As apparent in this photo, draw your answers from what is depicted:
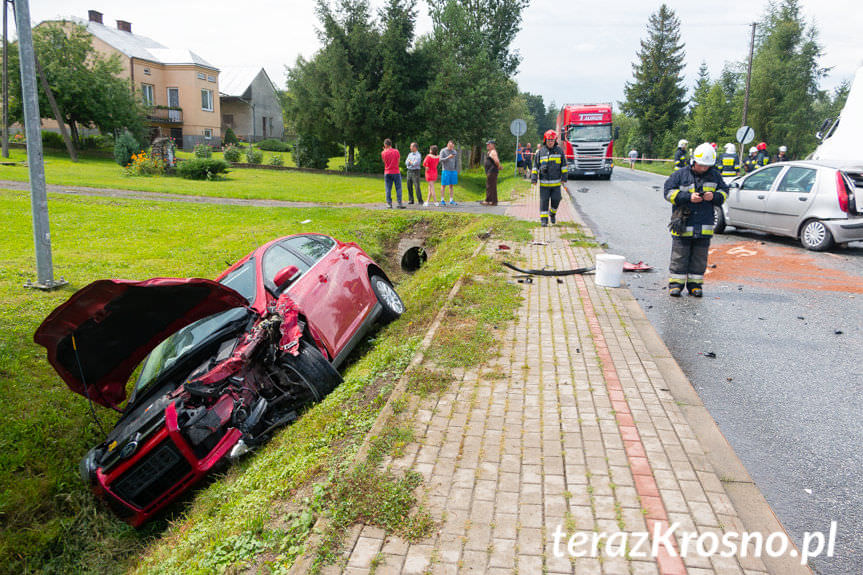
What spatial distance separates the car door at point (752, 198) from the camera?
11664 mm

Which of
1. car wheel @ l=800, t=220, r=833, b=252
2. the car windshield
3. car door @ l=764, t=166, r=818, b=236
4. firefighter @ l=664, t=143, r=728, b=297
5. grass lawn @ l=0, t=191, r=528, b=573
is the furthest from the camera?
car door @ l=764, t=166, r=818, b=236

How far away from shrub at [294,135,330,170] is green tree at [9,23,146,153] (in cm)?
1008

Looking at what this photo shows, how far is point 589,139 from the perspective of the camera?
91.3 feet

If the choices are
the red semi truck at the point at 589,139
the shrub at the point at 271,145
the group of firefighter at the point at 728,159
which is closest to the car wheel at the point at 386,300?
the group of firefighter at the point at 728,159

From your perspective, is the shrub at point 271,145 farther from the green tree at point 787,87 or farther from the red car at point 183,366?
the red car at point 183,366

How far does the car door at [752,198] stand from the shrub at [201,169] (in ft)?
65.4

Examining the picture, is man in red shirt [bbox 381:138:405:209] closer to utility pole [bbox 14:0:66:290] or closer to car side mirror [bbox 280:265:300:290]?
utility pole [bbox 14:0:66:290]

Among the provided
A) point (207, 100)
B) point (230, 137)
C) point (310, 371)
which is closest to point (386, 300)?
point (310, 371)

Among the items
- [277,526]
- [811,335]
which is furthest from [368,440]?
[811,335]

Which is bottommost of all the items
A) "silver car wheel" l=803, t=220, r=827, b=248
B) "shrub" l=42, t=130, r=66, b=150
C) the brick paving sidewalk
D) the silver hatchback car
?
the brick paving sidewalk

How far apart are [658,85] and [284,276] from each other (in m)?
66.2

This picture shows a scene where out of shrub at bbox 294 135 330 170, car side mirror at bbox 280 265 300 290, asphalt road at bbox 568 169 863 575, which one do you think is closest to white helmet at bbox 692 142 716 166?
asphalt road at bbox 568 169 863 575

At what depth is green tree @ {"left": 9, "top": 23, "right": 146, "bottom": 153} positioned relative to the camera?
105 ft

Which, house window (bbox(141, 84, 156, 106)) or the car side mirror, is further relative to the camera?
house window (bbox(141, 84, 156, 106))
